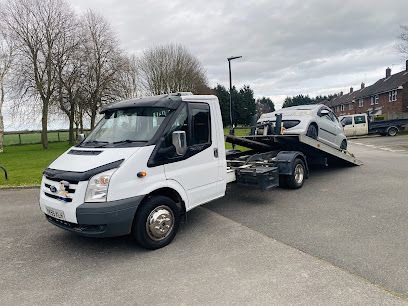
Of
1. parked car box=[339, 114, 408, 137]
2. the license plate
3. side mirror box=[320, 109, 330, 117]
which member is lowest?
the license plate

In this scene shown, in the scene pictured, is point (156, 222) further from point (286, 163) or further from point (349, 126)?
point (349, 126)

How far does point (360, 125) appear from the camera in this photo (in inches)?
1033

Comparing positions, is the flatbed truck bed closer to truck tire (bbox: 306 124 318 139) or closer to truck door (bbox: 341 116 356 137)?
truck tire (bbox: 306 124 318 139)

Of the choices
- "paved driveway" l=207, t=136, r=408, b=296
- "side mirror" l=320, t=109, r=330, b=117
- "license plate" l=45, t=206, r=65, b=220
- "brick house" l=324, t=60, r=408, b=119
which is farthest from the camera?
"brick house" l=324, t=60, r=408, b=119

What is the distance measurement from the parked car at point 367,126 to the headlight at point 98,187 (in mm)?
26546

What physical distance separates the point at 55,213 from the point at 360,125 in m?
27.1

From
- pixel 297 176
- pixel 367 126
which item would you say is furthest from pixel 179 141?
pixel 367 126

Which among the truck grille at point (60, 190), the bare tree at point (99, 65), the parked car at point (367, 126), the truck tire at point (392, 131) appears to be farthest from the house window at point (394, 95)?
the truck grille at point (60, 190)

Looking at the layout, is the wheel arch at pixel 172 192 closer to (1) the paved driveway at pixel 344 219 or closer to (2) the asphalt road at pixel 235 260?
(2) the asphalt road at pixel 235 260

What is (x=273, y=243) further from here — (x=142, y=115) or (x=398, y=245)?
(x=142, y=115)

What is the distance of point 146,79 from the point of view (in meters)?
37.7

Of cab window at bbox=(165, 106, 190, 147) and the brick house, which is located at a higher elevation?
the brick house

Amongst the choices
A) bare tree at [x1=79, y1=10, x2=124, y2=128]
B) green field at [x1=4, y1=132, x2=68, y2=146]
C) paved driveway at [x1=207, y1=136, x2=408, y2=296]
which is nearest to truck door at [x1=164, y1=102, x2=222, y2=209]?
paved driveway at [x1=207, y1=136, x2=408, y2=296]

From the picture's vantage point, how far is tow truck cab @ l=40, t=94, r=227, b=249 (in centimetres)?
390
